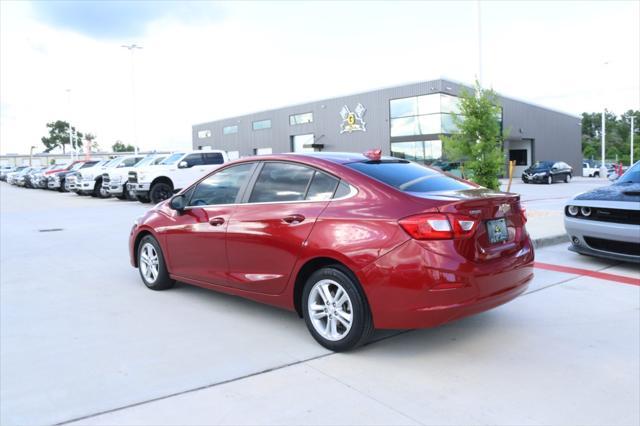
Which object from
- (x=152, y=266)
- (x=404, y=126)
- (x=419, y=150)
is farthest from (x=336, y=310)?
(x=404, y=126)

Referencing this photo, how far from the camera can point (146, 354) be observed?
4.11 m

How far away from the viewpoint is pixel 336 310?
4125 millimetres

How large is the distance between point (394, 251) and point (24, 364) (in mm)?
2926

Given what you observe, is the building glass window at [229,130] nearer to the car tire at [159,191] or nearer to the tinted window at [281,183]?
the car tire at [159,191]

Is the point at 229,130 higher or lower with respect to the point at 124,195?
higher

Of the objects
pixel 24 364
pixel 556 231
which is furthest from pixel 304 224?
pixel 556 231

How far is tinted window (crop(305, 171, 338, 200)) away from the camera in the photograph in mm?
4340

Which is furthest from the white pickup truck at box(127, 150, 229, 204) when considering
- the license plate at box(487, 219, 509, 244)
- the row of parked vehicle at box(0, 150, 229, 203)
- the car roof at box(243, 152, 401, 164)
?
the license plate at box(487, 219, 509, 244)

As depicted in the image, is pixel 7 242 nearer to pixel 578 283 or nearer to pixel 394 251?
pixel 394 251

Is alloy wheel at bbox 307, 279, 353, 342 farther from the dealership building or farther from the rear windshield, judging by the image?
the dealership building

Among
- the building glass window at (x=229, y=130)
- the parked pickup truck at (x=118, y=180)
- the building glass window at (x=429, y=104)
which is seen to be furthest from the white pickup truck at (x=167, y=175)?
the building glass window at (x=229, y=130)

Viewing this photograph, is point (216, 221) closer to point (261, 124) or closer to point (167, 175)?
point (167, 175)

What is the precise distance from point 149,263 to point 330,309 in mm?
2884

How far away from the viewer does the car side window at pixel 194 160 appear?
60.9 feet
